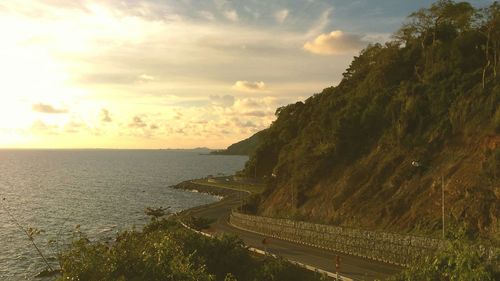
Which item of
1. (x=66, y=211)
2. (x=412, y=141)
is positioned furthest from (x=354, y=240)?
(x=66, y=211)

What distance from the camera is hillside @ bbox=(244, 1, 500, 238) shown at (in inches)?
1877

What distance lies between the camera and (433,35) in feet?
230

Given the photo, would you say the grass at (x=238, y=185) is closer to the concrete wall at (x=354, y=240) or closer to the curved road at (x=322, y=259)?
the curved road at (x=322, y=259)

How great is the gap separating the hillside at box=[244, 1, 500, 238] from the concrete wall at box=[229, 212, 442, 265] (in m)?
2.94

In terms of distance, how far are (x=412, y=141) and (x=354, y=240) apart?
1629 centimetres

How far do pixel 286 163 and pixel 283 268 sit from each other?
168 feet

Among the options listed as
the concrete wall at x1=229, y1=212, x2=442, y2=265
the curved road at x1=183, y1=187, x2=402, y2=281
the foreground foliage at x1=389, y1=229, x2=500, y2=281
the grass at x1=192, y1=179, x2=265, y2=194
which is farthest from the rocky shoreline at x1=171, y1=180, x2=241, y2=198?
the foreground foliage at x1=389, y1=229, x2=500, y2=281

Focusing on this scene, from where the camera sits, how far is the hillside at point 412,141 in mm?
47688

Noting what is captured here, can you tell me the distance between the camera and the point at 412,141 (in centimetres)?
5791

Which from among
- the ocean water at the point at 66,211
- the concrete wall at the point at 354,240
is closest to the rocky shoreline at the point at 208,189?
the ocean water at the point at 66,211

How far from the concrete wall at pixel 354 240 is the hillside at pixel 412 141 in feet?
9.66

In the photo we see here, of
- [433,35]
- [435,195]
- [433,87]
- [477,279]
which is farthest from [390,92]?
[477,279]

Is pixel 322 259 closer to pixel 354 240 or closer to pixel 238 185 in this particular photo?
pixel 354 240

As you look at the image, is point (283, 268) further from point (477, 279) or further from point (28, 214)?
point (28, 214)
